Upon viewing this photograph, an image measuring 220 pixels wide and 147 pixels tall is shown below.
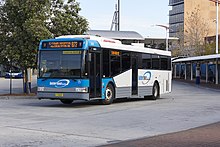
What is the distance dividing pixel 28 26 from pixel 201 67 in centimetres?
4228

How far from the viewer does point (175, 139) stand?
38.4 feet

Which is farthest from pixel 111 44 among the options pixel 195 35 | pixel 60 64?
pixel 195 35

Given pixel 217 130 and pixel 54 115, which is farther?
pixel 54 115

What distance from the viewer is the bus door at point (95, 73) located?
20.8m

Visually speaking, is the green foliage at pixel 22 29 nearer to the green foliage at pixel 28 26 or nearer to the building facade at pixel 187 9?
the green foliage at pixel 28 26

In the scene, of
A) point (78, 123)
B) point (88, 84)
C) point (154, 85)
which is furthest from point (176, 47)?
point (78, 123)

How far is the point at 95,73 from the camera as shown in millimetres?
21094

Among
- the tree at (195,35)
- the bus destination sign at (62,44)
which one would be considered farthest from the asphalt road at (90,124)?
the tree at (195,35)

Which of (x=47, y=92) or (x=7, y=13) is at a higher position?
(x=7, y=13)

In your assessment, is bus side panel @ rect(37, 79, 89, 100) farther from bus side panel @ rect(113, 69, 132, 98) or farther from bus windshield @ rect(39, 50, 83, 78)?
bus side panel @ rect(113, 69, 132, 98)

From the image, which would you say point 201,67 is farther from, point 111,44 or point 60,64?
point 60,64

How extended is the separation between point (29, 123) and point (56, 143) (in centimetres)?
413

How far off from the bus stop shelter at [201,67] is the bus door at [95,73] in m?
22.5

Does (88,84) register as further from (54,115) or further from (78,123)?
(78,123)
